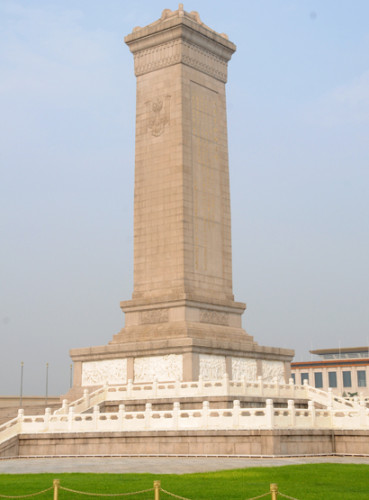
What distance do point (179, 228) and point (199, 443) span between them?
16566 mm

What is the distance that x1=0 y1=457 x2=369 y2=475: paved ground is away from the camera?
20609 mm

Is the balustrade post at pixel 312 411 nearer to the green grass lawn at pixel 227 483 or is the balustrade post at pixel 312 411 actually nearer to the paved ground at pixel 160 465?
the paved ground at pixel 160 465

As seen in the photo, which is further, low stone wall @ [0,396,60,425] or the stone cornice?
the stone cornice

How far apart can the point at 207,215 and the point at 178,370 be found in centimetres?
933

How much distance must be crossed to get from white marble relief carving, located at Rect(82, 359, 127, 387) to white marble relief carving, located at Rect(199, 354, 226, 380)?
4.17 metres

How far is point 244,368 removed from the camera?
39906 mm

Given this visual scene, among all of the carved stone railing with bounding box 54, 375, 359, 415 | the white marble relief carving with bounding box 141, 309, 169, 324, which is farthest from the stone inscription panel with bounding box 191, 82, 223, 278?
the carved stone railing with bounding box 54, 375, 359, 415

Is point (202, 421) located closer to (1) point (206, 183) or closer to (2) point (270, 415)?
(2) point (270, 415)

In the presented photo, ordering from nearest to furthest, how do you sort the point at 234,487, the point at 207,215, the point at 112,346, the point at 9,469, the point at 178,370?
1. the point at 234,487
2. the point at 9,469
3. the point at 178,370
4. the point at 112,346
5. the point at 207,215

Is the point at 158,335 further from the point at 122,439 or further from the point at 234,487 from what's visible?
the point at 234,487

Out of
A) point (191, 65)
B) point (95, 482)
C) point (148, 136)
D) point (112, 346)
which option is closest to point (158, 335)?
point (112, 346)

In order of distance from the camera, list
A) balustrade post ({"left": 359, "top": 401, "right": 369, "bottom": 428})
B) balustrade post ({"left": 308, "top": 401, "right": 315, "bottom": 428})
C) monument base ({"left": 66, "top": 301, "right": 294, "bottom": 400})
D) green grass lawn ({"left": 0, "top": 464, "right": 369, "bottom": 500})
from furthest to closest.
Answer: monument base ({"left": 66, "top": 301, "right": 294, "bottom": 400}) → balustrade post ({"left": 308, "top": 401, "right": 315, "bottom": 428}) → balustrade post ({"left": 359, "top": 401, "right": 369, "bottom": 428}) → green grass lawn ({"left": 0, "top": 464, "right": 369, "bottom": 500})

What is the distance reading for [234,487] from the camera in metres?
16.1

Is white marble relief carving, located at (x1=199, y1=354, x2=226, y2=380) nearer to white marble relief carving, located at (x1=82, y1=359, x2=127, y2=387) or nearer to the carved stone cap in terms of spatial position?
white marble relief carving, located at (x1=82, y1=359, x2=127, y2=387)
